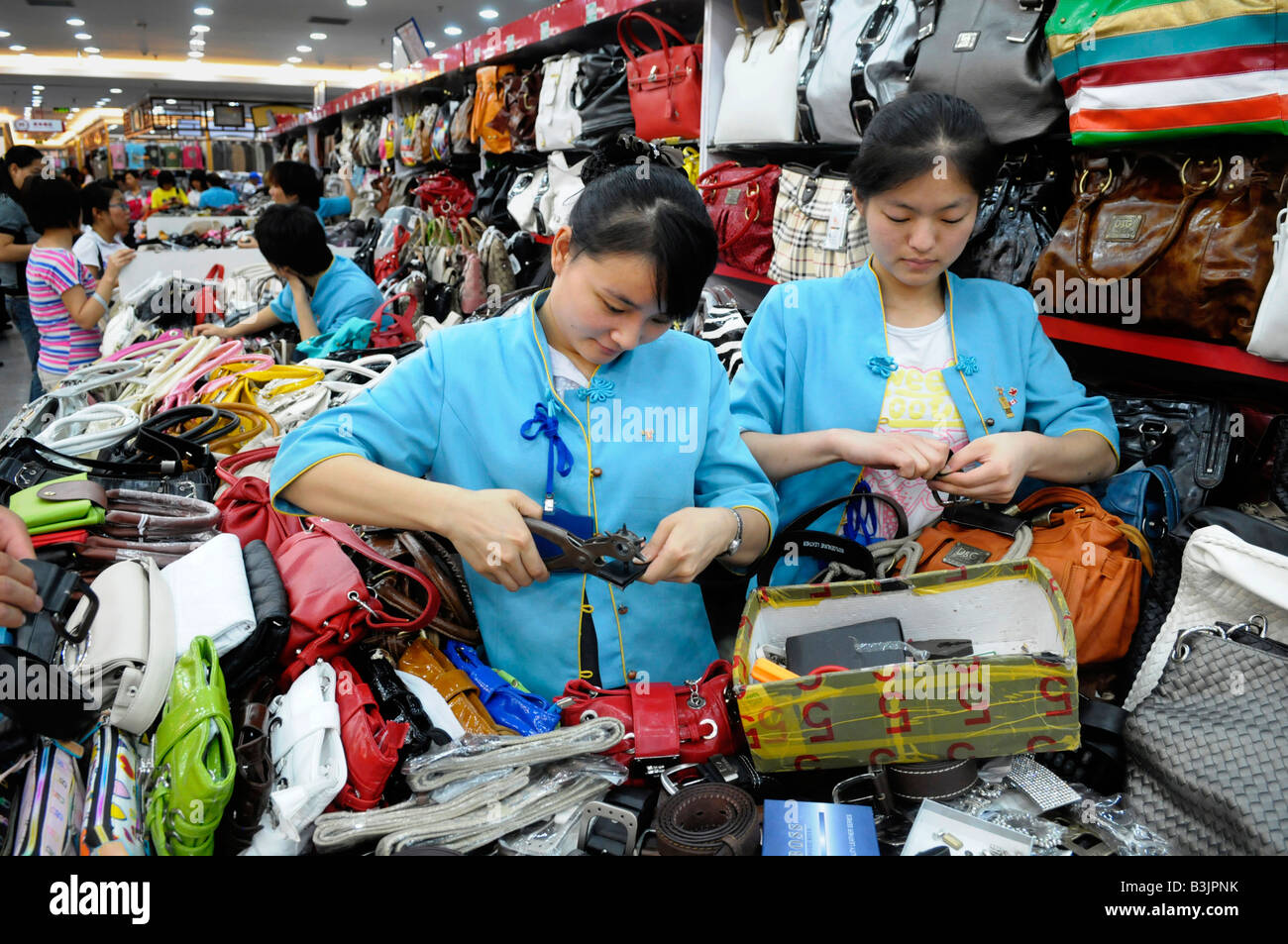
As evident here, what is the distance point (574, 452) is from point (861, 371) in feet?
2.42

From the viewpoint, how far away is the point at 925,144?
1669 mm

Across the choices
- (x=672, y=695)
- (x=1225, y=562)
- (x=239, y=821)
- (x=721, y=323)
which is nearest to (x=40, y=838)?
(x=239, y=821)

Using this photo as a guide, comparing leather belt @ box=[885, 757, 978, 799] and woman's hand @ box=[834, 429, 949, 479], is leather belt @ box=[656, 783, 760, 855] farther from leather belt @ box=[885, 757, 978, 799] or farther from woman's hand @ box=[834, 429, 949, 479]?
woman's hand @ box=[834, 429, 949, 479]

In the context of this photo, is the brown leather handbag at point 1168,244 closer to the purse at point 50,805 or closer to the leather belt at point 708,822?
the leather belt at point 708,822

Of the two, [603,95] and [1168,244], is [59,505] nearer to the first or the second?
[1168,244]

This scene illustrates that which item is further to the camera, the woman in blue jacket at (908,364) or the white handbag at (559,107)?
the white handbag at (559,107)

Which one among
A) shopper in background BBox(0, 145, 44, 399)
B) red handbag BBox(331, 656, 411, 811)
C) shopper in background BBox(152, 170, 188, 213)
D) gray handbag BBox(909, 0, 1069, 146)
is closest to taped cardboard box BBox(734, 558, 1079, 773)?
red handbag BBox(331, 656, 411, 811)

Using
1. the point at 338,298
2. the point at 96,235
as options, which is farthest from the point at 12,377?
the point at 338,298

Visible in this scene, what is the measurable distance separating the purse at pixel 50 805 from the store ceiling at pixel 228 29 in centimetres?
1618

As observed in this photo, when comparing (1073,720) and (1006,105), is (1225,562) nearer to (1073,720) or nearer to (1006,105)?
(1073,720)

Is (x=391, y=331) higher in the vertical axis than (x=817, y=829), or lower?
higher

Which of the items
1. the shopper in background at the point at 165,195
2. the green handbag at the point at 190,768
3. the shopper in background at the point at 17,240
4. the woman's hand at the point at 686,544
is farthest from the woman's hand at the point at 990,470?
the shopper in background at the point at 165,195

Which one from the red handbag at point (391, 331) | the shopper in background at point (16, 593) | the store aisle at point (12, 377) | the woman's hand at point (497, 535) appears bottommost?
the store aisle at point (12, 377)

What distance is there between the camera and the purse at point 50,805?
1.08m
